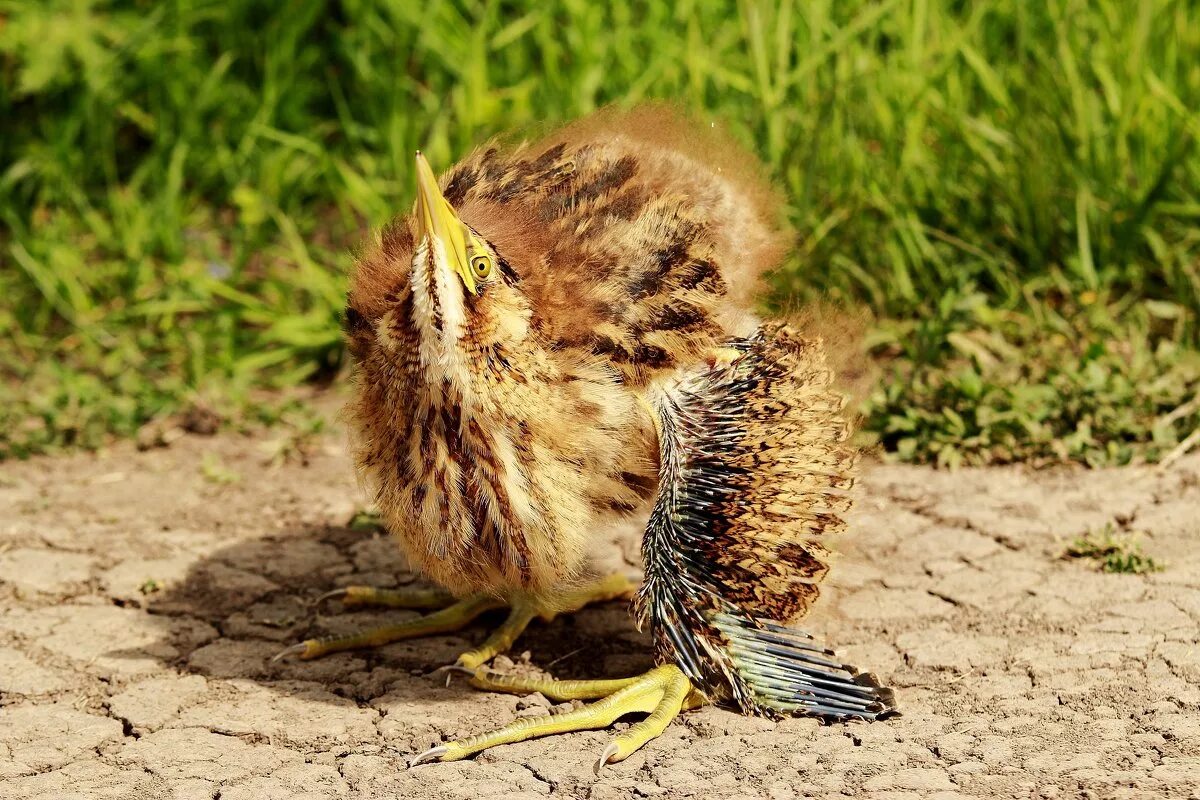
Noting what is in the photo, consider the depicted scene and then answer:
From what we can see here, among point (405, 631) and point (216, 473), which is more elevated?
point (216, 473)

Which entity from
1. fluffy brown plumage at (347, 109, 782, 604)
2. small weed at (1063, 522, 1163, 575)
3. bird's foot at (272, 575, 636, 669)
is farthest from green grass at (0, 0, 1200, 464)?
fluffy brown plumage at (347, 109, 782, 604)

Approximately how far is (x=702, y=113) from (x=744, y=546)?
2297 mm

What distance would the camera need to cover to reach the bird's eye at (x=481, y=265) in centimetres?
310

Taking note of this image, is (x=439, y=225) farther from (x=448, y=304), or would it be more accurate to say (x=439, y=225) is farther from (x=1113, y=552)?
(x=1113, y=552)

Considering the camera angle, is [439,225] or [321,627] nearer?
[439,225]

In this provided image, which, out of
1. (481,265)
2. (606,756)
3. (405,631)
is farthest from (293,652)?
(481,265)

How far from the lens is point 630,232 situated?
3.40 m

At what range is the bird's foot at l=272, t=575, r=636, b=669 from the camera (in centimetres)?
368

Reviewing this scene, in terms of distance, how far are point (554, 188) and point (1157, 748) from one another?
5.94 feet

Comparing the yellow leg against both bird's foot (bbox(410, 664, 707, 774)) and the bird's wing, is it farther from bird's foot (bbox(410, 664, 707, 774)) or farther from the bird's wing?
the bird's wing

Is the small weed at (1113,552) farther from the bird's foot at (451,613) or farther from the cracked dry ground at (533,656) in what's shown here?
the bird's foot at (451,613)

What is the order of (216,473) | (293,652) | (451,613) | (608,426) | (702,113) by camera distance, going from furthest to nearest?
(702,113) → (216,473) → (451,613) → (293,652) → (608,426)

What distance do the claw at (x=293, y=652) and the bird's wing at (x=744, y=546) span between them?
931 mm

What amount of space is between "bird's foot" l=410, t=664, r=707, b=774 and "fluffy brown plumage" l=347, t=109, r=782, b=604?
256 millimetres
